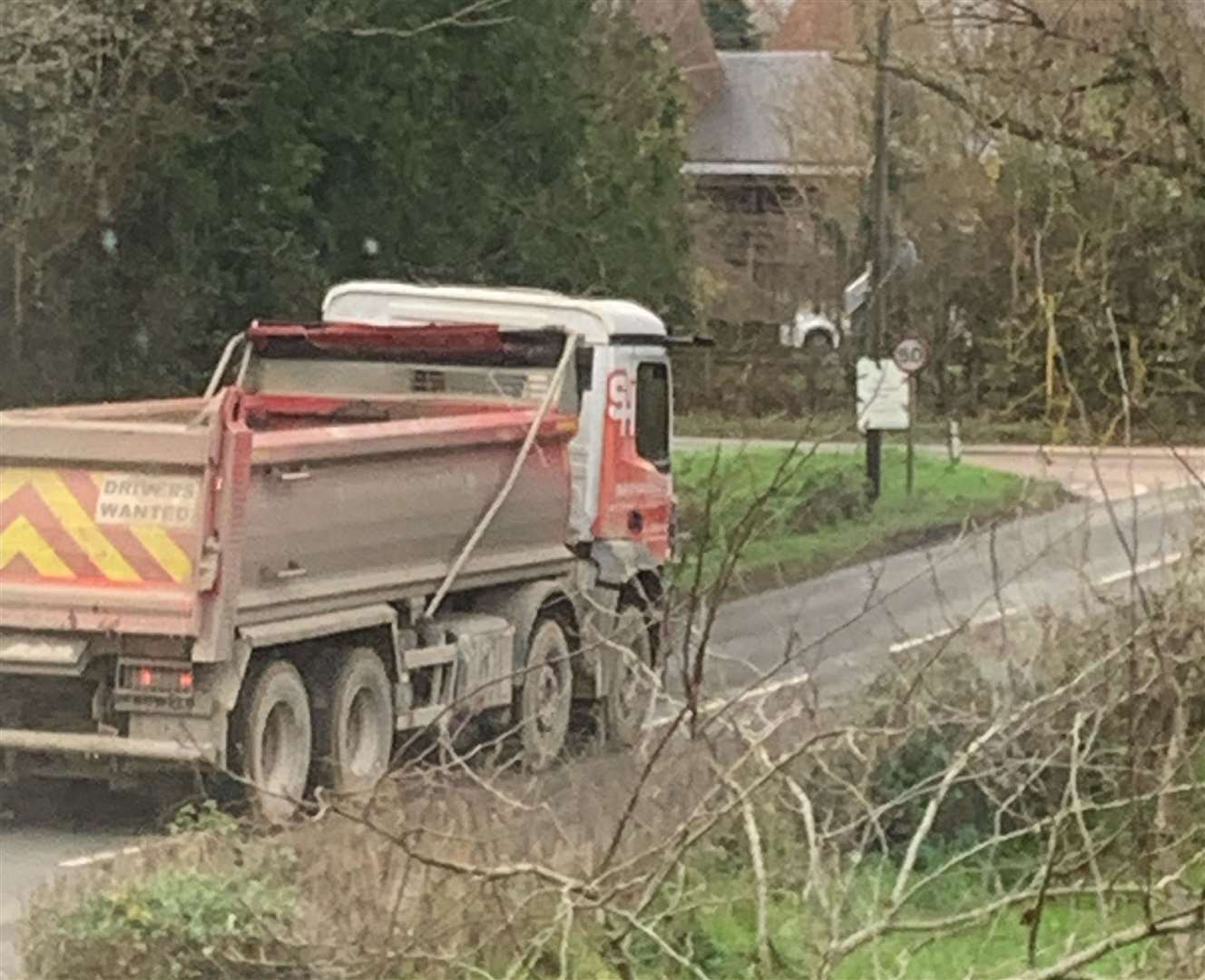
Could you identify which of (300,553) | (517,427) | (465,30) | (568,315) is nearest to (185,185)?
(465,30)

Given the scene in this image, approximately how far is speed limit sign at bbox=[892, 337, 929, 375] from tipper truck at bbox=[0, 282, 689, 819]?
19.7m

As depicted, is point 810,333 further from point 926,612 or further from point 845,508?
point 926,612

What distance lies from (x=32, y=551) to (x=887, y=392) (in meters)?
22.7

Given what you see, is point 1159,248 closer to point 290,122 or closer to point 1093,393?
point 1093,393

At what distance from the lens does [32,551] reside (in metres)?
13.7

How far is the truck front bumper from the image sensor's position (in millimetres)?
13375

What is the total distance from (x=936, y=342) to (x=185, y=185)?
23854mm

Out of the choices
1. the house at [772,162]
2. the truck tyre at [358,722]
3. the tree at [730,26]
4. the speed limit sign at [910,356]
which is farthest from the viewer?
the tree at [730,26]

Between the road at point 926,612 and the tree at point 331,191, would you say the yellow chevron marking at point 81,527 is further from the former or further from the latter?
the tree at point 331,191

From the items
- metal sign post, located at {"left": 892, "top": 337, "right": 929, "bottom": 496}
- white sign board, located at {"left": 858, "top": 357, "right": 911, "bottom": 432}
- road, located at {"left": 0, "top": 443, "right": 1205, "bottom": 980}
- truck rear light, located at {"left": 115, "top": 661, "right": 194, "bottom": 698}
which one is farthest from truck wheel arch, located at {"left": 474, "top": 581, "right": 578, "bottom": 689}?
metal sign post, located at {"left": 892, "top": 337, "right": 929, "bottom": 496}

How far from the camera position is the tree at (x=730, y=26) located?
82.9 meters

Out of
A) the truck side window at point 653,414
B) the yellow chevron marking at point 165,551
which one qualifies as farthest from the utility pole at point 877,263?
the yellow chevron marking at point 165,551

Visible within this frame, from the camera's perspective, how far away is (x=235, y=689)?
13.5 meters

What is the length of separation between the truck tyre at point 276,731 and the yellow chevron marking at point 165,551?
762 mm
